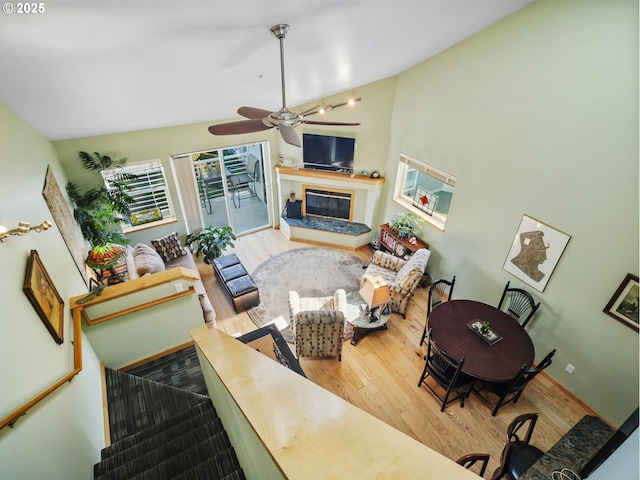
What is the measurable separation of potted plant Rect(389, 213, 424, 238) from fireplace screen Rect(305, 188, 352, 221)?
1364 mm

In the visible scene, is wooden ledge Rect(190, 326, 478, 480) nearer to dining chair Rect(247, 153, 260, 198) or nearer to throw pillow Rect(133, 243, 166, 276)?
throw pillow Rect(133, 243, 166, 276)

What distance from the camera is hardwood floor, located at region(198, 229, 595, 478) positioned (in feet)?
12.3

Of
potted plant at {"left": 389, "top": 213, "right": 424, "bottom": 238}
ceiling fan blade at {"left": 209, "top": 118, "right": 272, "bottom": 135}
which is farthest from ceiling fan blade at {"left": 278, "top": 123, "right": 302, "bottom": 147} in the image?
potted plant at {"left": 389, "top": 213, "right": 424, "bottom": 238}

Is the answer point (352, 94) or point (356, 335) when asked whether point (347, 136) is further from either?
point (356, 335)

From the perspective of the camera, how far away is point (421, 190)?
6.00m

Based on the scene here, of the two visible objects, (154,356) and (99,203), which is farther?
(99,203)

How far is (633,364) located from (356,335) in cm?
317

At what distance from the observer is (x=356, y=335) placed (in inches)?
192

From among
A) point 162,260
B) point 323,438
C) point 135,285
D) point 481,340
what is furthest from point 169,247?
point 323,438

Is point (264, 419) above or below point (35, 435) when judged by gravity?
above

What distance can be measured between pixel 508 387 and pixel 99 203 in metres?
6.45

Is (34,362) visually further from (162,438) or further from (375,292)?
(375,292)

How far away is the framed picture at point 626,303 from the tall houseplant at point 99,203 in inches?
265

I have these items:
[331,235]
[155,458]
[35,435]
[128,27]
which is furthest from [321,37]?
[331,235]
